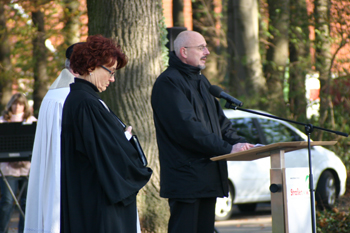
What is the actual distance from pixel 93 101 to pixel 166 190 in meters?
1.11

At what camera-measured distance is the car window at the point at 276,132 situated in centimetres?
987

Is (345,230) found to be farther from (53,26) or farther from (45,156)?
(53,26)

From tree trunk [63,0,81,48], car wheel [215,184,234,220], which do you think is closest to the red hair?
car wheel [215,184,234,220]

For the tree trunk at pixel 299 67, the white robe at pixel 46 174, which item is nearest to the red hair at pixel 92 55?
the white robe at pixel 46 174

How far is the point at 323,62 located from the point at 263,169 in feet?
12.5

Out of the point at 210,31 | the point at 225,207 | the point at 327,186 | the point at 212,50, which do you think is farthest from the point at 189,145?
the point at 212,50

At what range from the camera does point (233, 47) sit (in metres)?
13.8

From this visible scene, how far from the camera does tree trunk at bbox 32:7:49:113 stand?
15344 mm

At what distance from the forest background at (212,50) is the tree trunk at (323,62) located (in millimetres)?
22

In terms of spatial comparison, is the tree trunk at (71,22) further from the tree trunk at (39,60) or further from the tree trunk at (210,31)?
the tree trunk at (210,31)

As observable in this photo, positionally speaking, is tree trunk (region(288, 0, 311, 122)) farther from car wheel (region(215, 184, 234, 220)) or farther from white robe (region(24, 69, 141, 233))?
white robe (region(24, 69, 141, 233))

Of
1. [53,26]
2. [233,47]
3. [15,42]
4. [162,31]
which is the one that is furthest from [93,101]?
[15,42]

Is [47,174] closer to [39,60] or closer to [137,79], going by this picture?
[137,79]

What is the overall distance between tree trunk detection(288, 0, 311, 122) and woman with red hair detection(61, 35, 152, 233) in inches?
372
